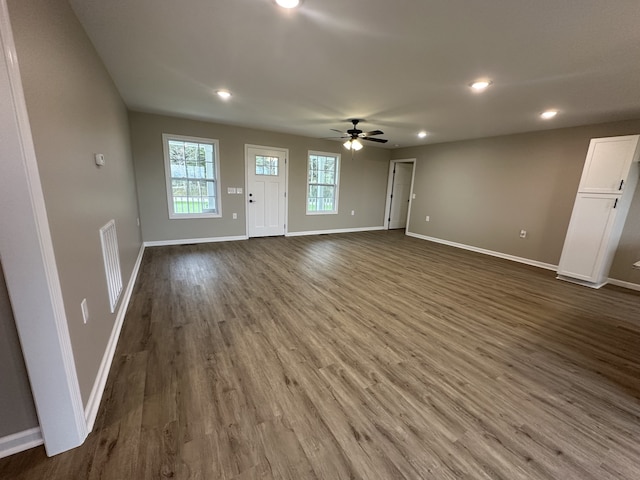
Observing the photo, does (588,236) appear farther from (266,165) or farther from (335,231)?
(266,165)

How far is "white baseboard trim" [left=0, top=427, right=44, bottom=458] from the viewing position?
122 centimetres

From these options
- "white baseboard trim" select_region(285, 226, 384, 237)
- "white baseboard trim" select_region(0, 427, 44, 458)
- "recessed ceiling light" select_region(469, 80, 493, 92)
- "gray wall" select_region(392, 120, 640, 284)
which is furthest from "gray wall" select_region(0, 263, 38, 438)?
"gray wall" select_region(392, 120, 640, 284)

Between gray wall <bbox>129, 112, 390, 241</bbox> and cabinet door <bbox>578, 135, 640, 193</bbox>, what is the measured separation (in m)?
4.49

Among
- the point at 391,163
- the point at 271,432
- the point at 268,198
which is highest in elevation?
the point at 391,163

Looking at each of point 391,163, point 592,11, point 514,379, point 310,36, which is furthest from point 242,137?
point 514,379

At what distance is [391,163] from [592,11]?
6209mm

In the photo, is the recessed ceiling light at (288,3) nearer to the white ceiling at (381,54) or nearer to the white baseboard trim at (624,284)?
the white ceiling at (381,54)

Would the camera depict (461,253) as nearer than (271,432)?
No

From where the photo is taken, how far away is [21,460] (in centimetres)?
121

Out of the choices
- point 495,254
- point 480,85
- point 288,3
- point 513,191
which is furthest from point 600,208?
point 288,3

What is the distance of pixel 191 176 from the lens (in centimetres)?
513

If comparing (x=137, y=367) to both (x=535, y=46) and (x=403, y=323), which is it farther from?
(x=535, y=46)

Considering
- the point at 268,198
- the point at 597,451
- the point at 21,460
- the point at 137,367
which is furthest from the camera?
the point at 268,198

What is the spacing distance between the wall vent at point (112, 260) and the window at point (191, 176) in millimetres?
2835
